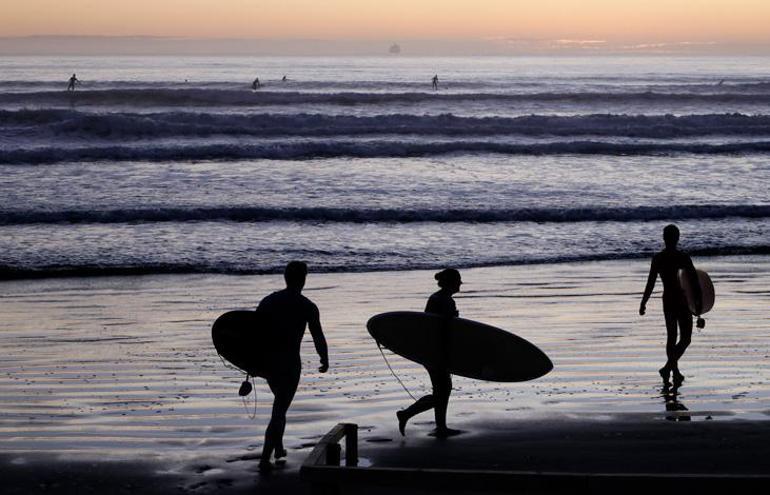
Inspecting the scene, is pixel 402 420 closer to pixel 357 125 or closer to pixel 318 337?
pixel 318 337

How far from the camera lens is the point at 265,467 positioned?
7586 mm

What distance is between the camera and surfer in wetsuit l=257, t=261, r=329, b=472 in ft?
25.7

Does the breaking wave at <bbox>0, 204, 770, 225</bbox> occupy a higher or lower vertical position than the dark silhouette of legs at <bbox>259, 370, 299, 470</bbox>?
higher

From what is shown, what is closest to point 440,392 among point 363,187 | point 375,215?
point 375,215

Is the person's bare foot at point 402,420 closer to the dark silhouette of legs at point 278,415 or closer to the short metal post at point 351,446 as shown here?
the dark silhouette of legs at point 278,415

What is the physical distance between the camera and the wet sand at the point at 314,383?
804 centimetres

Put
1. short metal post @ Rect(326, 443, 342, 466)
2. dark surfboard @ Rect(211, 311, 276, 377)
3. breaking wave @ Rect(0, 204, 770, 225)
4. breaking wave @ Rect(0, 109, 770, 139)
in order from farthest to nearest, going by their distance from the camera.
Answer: breaking wave @ Rect(0, 109, 770, 139) → breaking wave @ Rect(0, 204, 770, 225) → dark surfboard @ Rect(211, 311, 276, 377) → short metal post @ Rect(326, 443, 342, 466)

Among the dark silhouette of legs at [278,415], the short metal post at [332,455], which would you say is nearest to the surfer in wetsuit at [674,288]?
the dark silhouette of legs at [278,415]

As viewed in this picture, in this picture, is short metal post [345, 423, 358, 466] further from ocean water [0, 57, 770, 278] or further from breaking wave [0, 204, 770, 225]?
breaking wave [0, 204, 770, 225]

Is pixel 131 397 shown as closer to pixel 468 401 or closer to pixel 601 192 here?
pixel 468 401

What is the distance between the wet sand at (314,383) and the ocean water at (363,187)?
289cm

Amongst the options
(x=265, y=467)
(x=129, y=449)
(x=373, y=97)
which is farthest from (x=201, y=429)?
(x=373, y=97)

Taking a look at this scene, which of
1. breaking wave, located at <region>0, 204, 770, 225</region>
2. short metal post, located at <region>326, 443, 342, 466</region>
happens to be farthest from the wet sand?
breaking wave, located at <region>0, 204, 770, 225</region>

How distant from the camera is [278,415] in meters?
7.78
